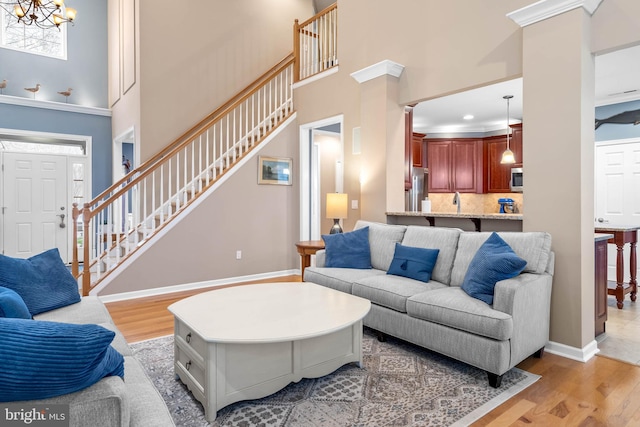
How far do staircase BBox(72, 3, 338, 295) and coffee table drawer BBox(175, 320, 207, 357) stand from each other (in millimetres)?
2513

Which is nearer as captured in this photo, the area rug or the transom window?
the area rug

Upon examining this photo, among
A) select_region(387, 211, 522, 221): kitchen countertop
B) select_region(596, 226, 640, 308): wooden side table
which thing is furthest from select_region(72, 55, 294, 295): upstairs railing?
select_region(596, 226, 640, 308): wooden side table

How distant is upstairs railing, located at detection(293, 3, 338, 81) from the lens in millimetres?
5820

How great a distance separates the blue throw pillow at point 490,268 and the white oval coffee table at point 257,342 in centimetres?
84

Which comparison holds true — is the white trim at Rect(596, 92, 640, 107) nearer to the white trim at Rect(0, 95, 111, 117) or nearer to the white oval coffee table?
the white oval coffee table

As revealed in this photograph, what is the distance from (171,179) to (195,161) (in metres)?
0.54

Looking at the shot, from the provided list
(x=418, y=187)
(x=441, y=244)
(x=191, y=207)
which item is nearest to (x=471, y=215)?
(x=441, y=244)

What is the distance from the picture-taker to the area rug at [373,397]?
206cm

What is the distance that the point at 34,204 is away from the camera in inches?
255

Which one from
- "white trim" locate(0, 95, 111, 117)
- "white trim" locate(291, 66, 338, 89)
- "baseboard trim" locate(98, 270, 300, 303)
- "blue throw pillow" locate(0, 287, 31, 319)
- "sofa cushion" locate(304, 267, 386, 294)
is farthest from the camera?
"white trim" locate(0, 95, 111, 117)

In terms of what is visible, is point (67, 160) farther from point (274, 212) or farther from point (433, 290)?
point (433, 290)

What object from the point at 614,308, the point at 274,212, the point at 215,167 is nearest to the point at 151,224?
the point at 215,167

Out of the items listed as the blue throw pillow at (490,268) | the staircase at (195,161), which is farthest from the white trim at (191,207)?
the blue throw pillow at (490,268)

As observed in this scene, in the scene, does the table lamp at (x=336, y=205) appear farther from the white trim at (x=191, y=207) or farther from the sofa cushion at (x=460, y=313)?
the sofa cushion at (x=460, y=313)
